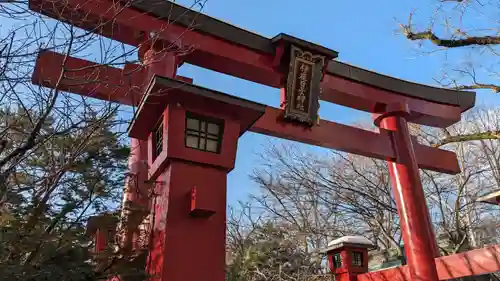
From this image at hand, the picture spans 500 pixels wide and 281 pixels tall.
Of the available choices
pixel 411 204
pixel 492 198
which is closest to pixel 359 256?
pixel 411 204

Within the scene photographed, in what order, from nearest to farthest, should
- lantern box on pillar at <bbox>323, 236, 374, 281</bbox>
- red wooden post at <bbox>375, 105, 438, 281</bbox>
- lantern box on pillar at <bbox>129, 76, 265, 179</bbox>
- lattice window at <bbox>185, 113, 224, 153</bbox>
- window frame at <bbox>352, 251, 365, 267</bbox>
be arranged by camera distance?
lantern box on pillar at <bbox>129, 76, 265, 179</bbox>
lattice window at <bbox>185, 113, 224, 153</bbox>
red wooden post at <bbox>375, 105, 438, 281</bbox>
lantern box on pillar at <bbox>323, 236, 374, 281</bbox>
window frame at <bbox>352, 251, 365, 267</bbox>

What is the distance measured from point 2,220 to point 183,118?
177 centimetres

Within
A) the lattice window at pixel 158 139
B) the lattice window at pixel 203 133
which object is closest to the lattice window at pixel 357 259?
the lattice window at pixel 203 133

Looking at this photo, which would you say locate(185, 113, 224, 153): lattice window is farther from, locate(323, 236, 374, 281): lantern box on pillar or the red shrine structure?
locate(323, 236, 374, 281): lantern box on pillar

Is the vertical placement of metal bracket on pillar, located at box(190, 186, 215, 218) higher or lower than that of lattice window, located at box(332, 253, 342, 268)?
higher

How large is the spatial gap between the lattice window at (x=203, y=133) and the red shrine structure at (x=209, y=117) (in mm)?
11

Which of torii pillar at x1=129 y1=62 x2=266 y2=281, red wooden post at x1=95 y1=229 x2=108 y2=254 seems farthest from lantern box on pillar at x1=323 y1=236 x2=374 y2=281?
red wooden post at x1=95 y1=229 x2=108 y2=254

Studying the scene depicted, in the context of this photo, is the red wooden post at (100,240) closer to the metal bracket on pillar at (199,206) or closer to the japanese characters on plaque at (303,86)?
the metal bracket on pillar at (199,206)

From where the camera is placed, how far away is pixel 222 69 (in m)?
6.72

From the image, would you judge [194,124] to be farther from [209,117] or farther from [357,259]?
Answer: [357,259]

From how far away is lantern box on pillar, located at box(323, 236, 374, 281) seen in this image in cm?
773

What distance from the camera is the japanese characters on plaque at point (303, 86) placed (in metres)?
6.55

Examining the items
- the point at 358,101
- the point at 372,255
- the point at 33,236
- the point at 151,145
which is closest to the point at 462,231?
the point at 358,101

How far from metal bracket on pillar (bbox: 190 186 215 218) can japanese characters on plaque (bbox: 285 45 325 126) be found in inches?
114
